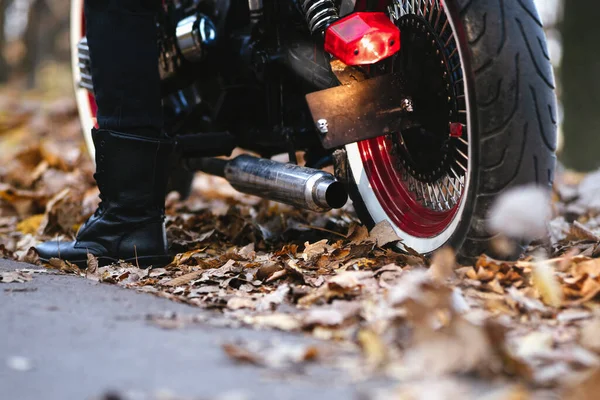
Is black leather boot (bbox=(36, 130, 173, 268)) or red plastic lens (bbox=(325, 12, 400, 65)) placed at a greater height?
red plastic lens (bbox=(325, 12, 400, 65))

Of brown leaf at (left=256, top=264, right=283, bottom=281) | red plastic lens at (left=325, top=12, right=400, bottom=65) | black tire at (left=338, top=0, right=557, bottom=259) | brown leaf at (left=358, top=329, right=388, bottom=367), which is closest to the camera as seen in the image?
brown leaf at (left=358, top=329, right=388, bottom=367)

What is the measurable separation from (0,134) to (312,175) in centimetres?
874

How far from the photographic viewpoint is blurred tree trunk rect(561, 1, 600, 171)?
6957 mm

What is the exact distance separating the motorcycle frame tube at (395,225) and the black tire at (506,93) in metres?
0.01

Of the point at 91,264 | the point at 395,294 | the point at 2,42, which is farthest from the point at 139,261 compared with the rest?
the point at 2,42

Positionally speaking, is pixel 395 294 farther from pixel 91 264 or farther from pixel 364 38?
pixel 91 264

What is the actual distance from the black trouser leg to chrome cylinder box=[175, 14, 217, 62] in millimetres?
253

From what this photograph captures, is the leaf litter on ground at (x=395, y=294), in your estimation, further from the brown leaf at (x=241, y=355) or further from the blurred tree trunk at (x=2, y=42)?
the blurred tree trunk at (x=2, y=42)

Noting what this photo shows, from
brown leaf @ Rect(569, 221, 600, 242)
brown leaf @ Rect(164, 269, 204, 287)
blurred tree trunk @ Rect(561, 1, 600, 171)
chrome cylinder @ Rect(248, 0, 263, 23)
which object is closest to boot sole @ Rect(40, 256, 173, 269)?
brown leaf @ Rect(164, 269, 204, 287)

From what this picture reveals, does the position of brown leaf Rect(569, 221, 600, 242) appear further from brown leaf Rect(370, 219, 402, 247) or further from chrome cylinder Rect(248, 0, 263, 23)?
chrome cylinder Rect(248, 0, 263, 23)

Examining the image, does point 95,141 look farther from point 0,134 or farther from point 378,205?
point 0,134

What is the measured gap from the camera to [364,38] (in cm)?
220

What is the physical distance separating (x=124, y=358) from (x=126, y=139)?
137 centimetres

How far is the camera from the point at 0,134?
33.4 feet
